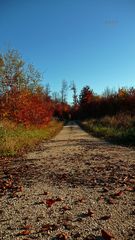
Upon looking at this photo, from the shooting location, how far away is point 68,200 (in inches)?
278

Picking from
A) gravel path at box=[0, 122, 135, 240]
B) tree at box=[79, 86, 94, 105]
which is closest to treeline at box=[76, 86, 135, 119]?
tree at box=[79, 86, 94, 105]

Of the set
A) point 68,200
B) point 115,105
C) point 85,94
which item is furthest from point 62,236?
point 85,94

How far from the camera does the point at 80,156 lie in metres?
13.6

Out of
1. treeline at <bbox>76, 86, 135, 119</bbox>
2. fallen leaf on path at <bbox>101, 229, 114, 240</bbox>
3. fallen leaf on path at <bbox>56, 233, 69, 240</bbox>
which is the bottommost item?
fallen leaf on path at <bbox>56, 233, 69, 240</bbox>

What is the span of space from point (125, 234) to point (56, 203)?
7.10 ft

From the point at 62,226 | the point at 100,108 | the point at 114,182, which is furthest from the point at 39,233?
the point at 100,108

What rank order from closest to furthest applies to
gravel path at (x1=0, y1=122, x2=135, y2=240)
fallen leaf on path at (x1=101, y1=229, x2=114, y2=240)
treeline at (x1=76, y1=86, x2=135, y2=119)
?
fallen leaf on path at (x1=101, y1=229, x2=114, y2=240) < gravel path at (x1=0, y1=122, x2=135, y2=240) < treeline at (x1=76, y1=86, x2=135, y2=119)

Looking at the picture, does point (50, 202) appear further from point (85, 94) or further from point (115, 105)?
point (85, 94)

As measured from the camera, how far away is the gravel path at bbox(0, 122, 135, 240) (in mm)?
5277

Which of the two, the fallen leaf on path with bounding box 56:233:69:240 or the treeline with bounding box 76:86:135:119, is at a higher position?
the treeline with bounding box 76:86:135:119

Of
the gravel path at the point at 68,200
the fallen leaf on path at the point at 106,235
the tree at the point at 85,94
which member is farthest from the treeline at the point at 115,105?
the fallen leaf on path at the point at 106,235

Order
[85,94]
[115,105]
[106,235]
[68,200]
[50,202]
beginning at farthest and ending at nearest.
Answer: [85,94] < [115,105] < [68,200] < [50,202] < [106,235]

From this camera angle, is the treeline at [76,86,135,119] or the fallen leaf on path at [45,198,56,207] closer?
the fallen leaf on path at [45,198,56,207]

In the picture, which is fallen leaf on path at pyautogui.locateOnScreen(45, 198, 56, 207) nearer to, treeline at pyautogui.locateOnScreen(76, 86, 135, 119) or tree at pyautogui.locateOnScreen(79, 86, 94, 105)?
treeline at pyautogui.locateOnScreen(76, 86, 135, 119)
